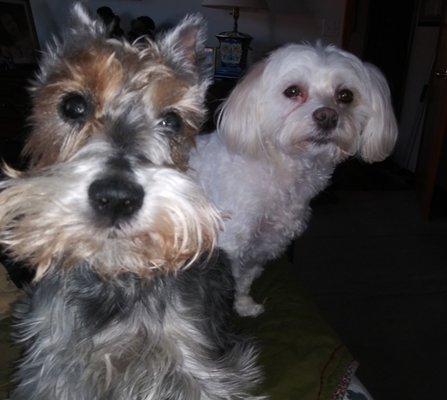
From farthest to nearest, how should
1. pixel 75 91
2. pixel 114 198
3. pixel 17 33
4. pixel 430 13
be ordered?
pixel 430 13, pixel 17 33, pixel 75 91, pixel 114 198

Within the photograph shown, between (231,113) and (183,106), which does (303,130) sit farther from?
(183,106)

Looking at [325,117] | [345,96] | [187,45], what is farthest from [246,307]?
[187,45]

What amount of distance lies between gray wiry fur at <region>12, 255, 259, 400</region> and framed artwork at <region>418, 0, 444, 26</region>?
15.2 feet

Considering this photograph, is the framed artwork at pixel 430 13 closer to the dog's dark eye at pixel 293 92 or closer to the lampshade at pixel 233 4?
the lampshade at pixel 233 4

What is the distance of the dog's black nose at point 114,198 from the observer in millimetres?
799

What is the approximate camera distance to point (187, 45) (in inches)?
50.7

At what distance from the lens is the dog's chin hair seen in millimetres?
819

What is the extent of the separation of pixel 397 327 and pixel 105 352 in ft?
6.65

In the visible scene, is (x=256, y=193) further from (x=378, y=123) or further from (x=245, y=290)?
(x=378, y=123)

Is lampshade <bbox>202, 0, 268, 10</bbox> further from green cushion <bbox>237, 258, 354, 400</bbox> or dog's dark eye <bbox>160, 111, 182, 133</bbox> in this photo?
dog's dark eye <bbox>160, 111, 182, 133</bbox>

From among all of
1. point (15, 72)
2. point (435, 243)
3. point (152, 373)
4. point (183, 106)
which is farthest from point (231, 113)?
point (435, 243)

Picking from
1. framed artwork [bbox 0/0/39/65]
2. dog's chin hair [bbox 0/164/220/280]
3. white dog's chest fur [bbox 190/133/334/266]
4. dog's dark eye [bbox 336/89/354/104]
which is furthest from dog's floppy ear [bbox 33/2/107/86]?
framed artwork [bbox 0/0/39/65]

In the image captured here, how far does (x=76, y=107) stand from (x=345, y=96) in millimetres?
1115

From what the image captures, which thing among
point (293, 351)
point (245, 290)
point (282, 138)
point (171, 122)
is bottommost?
point (245, 290)
